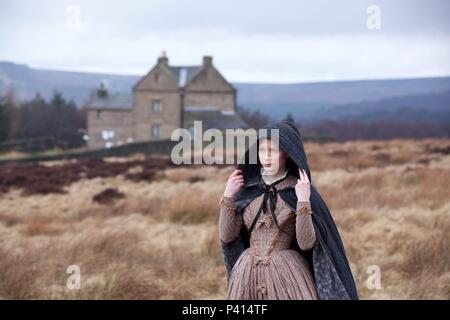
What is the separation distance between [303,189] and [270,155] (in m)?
0.29

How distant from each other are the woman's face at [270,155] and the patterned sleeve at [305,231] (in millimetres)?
297

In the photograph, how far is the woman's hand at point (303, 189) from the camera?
380cm

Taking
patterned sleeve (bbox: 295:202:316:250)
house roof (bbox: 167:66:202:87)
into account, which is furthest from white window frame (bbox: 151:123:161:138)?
patterned sleeve (bbox: 295:202:316:250)

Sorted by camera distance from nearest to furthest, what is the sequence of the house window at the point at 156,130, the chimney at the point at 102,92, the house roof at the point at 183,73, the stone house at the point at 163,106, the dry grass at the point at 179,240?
1. the dry grass at the point at 179,240
2. the stone house at the point at 163,106
3. the house window at the point at 156,130
4. the house roof at the point at 183,73
5. the chimney at the point at 102,92

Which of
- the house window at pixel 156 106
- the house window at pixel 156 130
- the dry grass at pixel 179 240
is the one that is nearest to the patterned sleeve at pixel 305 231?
the dry grass at pixel 179 240

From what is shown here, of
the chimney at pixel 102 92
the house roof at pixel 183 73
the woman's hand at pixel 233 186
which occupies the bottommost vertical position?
the woman's hand at pixel 233 186

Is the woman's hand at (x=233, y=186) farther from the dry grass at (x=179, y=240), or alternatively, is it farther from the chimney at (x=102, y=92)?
the chimney at (x=102, y=92)

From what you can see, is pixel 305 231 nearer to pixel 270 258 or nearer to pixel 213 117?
pixel 270 258

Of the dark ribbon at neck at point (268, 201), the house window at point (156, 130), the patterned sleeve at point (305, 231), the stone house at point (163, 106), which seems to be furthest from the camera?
the house window at point (156, 130)

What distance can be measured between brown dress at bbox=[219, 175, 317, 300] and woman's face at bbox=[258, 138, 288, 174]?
0.48ft

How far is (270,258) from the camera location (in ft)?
13.0

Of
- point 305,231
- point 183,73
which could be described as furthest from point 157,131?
point 305,231

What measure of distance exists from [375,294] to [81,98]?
8860 cm

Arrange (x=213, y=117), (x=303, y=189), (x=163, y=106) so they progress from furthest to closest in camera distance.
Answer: (x=163, y=106), (x=213, y=117), (x=303, y=189)
